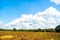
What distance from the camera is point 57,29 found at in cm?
5019

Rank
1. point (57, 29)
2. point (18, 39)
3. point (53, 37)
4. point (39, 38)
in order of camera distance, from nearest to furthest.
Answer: point (18, 39)
point (39, 38)
point (53, 37)
point (57, 29)

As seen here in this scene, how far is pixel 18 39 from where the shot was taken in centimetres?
3106

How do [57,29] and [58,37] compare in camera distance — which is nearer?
[58,37]

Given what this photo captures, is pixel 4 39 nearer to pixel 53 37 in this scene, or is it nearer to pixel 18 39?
pixel 18 39

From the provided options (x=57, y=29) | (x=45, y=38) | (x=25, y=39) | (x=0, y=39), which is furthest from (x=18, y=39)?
(x=57, y=29)

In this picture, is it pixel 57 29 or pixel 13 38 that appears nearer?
pixel 13 38

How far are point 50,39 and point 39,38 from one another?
8.68ft

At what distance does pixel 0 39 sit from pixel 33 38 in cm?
592

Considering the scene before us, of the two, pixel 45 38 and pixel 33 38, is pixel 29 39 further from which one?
pixel 45 38

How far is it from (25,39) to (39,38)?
10.2 ft

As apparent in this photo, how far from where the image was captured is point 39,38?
33188 millimetres

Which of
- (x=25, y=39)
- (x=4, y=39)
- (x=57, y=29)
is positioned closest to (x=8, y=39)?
(x=4, y=39)

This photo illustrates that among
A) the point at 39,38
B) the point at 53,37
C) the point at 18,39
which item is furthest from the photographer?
the point at 53,37

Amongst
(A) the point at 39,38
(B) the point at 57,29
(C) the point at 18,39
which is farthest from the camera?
(B) the point at 57,29
